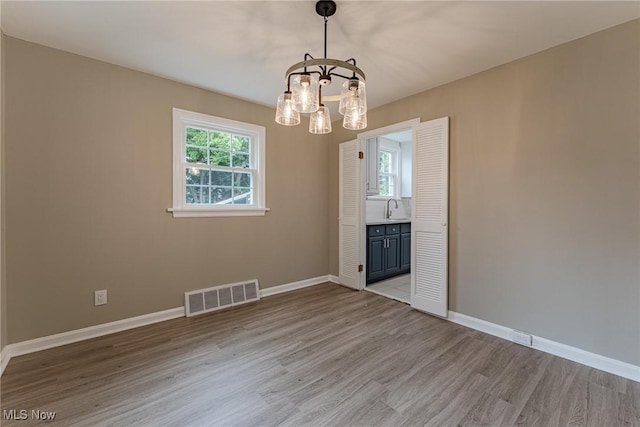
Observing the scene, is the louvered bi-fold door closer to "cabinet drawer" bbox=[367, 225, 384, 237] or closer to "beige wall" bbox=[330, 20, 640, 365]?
"beige wall" bbox=[330, 20, 640, 365]

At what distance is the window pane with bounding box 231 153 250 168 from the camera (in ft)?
11.3

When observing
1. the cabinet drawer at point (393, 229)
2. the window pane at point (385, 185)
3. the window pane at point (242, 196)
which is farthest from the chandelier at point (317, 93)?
the window pane at point (385, 185)

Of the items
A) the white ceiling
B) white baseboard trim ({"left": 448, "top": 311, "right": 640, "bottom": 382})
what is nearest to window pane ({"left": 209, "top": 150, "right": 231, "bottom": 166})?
the white ceiling

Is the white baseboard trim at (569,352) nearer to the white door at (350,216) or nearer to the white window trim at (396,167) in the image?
the white door at (350,216)

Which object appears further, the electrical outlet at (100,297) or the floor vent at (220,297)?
the floor vent at (220,297)

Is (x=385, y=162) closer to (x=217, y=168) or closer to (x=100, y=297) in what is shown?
(x=217, y=168)

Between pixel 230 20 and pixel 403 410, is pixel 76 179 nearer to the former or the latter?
pixel 230 20

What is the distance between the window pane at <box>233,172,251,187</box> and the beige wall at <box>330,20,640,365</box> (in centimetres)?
242

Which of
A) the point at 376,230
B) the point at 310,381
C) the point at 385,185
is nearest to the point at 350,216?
the point at 376,230

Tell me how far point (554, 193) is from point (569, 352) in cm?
127

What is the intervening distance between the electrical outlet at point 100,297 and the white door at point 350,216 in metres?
2.83

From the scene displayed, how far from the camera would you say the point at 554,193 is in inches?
89.3

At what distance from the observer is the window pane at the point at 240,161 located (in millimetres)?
3432

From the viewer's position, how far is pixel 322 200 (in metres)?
4.27
